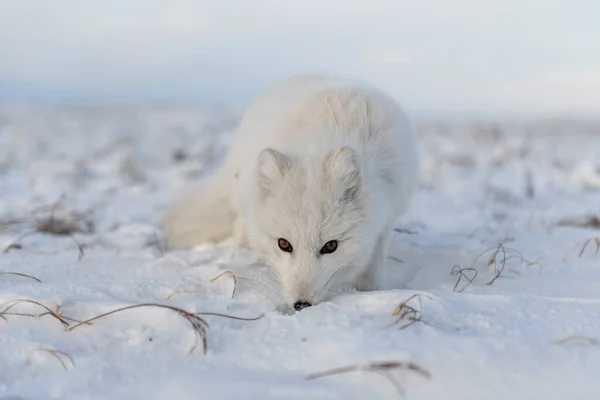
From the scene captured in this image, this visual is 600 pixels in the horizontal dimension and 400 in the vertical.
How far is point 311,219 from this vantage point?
2590mm

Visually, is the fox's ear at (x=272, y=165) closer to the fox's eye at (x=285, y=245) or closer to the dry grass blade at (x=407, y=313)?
the fox's eye at (x=285, y=245)

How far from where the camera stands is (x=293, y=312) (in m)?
2.32

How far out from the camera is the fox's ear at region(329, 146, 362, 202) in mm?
2686

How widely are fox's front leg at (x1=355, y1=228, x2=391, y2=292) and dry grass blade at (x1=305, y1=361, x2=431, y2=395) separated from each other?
1411mm

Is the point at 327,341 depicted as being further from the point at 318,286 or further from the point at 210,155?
the point at 210,155

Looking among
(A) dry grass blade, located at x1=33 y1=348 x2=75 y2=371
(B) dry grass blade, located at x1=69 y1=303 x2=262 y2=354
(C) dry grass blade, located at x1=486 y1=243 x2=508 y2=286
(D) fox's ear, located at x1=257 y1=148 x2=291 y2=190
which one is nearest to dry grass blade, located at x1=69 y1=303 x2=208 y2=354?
(B) dry grass blade, located at x1=69 y1=303 x2=262 y2=354

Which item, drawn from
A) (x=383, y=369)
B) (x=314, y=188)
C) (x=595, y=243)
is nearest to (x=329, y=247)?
(x=314, y=188)

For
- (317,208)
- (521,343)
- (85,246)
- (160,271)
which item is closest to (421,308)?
(521,343)

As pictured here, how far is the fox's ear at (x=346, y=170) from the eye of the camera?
2.69 metres

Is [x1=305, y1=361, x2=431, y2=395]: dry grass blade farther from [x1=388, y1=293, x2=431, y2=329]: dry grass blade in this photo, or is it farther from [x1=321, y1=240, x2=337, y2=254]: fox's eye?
[x1=321, y1=240, x2=337, y2=254]: fox's eye

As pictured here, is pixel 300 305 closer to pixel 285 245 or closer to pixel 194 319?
pixel 285 245

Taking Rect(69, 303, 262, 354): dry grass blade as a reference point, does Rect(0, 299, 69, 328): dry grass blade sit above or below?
below

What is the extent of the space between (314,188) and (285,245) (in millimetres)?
302

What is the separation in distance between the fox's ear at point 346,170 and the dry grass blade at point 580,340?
118cm
